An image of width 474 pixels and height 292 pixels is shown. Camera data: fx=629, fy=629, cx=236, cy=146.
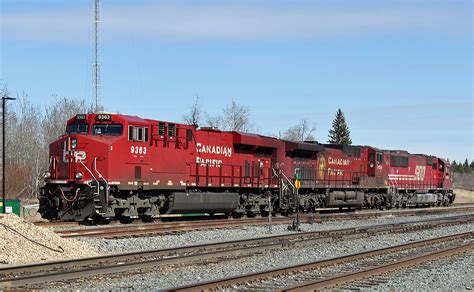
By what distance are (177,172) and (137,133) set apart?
257 cm

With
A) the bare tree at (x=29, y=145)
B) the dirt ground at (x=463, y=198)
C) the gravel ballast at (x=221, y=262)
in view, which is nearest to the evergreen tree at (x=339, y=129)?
the dirt ground at (x=463, y=198)

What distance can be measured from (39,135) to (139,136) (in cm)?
4852

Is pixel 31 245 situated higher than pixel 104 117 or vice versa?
pixel 104 117

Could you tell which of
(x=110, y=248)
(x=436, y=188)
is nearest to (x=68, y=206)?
(x=110, y=248)

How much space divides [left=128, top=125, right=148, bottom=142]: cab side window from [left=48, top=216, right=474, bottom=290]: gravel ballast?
14.3 feet

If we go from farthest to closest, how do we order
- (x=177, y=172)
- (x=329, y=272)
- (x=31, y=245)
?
(x=177, y=172) < (x=31, y=245) < (x=329, y=272)

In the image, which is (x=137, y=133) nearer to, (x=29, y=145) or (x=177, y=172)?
(x=177, y=172)

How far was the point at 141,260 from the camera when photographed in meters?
13.4

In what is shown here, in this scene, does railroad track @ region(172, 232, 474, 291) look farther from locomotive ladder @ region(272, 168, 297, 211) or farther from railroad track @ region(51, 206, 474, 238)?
locomotive ladder @ region(272, 168, 297, 211)

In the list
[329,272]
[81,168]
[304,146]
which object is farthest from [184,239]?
[304,146]

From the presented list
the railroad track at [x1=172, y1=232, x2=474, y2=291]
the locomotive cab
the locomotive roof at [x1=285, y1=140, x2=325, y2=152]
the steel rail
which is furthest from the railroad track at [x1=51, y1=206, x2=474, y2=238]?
the steel rail

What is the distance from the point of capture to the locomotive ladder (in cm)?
3022

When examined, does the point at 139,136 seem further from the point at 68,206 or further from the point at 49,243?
the point at 49,243

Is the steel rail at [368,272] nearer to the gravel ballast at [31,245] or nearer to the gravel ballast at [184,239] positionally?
the gravel ballast at [31,245]
